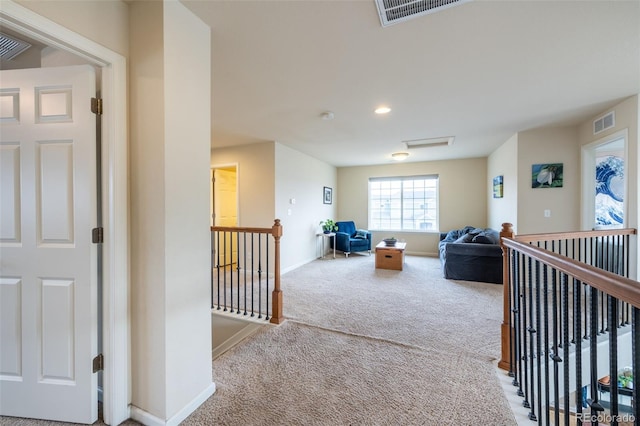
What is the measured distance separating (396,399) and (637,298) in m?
1.44

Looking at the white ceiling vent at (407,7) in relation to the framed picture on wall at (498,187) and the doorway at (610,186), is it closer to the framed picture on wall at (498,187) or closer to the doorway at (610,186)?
the framed picture on wall at (498,187)

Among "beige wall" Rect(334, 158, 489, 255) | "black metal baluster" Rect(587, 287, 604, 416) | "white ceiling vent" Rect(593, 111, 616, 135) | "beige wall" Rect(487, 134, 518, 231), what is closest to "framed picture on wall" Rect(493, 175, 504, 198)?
"beige wall" Rect(487, 134, 518, 231)

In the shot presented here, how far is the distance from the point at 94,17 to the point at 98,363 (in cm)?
192

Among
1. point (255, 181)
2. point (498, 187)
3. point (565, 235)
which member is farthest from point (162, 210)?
point (498, 187)

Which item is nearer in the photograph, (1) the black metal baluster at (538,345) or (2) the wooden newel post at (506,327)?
(1) the black metal baluster at (538,345)

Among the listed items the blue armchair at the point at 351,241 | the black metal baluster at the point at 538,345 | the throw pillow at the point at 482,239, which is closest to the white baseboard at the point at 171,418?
the black metal baluster at the point at 538,345

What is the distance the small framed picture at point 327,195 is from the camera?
6875mm

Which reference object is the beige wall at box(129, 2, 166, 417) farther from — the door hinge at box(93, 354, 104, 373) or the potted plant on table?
the potted plant on table

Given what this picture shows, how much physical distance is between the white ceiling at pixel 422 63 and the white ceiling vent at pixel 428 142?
2.40ft

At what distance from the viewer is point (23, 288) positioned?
1.53 metres

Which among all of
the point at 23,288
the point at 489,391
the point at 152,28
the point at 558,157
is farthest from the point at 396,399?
the point at 558,157

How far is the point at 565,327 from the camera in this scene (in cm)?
116

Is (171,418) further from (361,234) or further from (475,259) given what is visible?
(361,234)

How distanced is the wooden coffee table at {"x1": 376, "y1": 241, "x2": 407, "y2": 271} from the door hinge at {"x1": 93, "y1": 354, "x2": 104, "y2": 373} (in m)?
4.46
